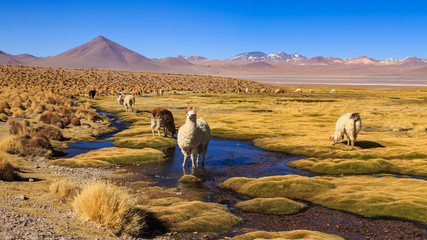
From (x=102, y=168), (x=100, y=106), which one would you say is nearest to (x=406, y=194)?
(x=102, y=168)

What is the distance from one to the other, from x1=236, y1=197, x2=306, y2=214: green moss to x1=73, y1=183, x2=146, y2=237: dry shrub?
402 cm

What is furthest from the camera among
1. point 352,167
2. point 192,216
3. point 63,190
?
point 352,167

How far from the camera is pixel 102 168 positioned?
1593 centimetres

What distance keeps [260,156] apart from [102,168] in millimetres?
9388

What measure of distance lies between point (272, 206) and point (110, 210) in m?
5.51

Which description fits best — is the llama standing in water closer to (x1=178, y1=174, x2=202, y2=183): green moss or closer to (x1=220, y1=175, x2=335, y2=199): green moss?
(x1=178, y1=174, x2=202, y2=183): green moss

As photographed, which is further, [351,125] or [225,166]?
[351,125]

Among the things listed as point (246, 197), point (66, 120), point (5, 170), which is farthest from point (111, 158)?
point (66, 120)

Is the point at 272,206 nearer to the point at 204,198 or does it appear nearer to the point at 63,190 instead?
the point at 204,198

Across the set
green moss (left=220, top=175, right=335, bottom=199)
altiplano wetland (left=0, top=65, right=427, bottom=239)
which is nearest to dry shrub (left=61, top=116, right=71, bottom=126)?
altiplano wetland (left=0, top=65, right=427, bottom=239)

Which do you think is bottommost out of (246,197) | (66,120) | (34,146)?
(246,197)

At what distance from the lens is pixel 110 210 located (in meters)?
8.02

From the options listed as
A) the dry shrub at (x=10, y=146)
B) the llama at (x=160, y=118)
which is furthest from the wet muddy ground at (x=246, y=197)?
the dry shrub at (x=10, y=146)

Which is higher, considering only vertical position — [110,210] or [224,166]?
[110,210]
